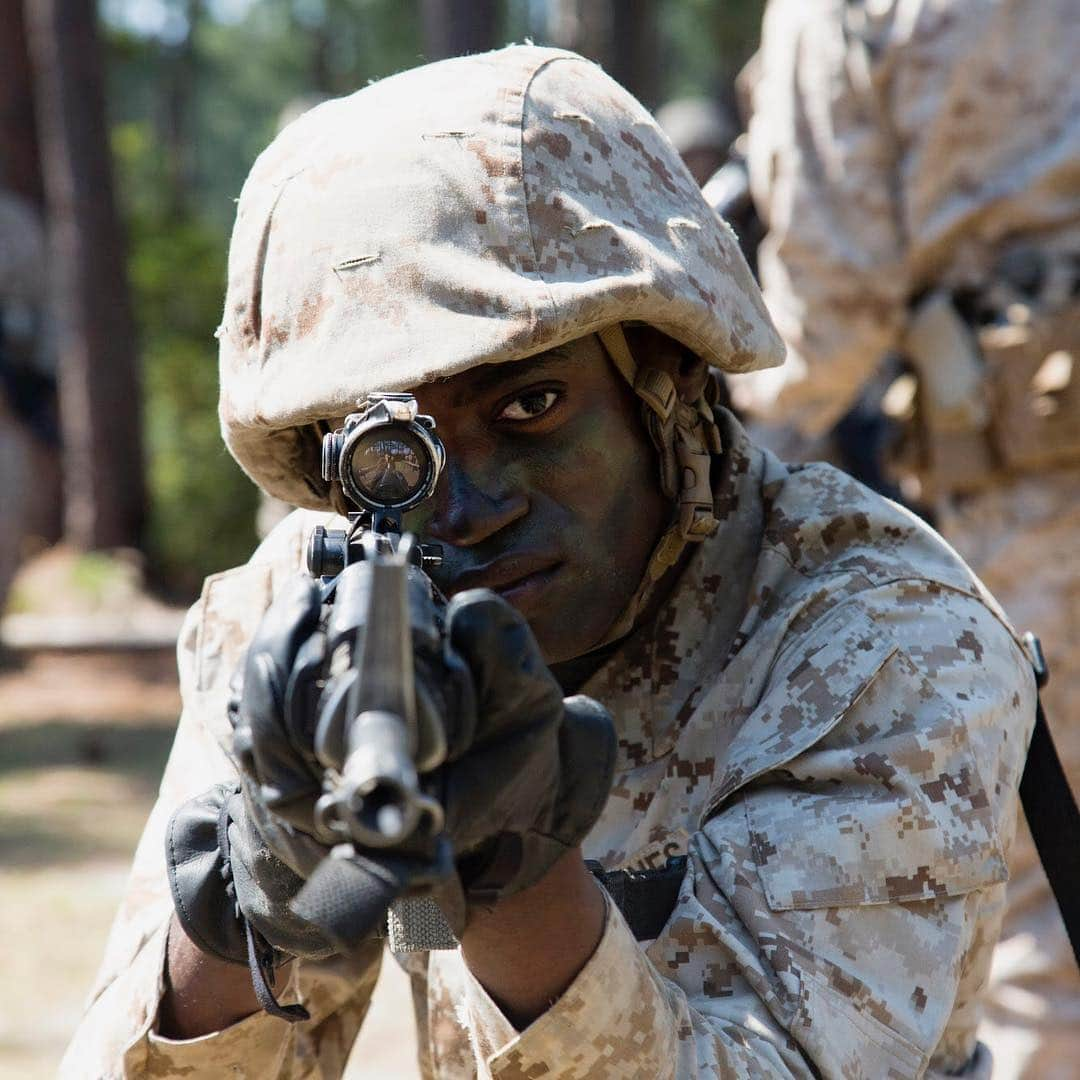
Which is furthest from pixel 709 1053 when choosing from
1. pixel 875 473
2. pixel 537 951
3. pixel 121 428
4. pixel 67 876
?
pixel 121 428

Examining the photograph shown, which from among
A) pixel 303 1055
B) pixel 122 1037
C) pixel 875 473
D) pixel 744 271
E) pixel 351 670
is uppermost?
pixel 351 670

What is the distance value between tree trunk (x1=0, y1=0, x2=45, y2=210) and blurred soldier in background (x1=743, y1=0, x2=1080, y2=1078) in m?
10.8

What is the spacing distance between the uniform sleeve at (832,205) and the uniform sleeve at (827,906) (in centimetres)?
239

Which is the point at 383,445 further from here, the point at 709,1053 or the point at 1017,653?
the point at 1017,653

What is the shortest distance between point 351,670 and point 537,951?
46 centimetres

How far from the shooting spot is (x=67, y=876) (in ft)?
23.1

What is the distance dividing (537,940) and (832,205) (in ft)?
10.3

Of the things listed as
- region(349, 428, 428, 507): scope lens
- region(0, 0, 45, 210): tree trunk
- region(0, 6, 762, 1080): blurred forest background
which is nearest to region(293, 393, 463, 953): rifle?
region(349, 428, 428, 507): scope lens

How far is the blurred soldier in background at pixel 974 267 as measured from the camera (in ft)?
14.5

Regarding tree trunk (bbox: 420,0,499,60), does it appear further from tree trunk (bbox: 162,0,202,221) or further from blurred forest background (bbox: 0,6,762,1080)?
tree trunk (bbox: 162,0,202,221)

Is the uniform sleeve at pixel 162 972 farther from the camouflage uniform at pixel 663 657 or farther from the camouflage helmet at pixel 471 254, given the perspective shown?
the camouflage helmet at pixel 471 254

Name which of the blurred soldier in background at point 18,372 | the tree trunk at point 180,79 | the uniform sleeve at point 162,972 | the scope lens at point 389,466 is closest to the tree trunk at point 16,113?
the blurred soldier in background at point 18,372

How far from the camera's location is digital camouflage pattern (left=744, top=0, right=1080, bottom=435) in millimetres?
4453

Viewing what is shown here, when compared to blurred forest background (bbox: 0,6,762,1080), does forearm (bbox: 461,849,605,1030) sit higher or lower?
higher
